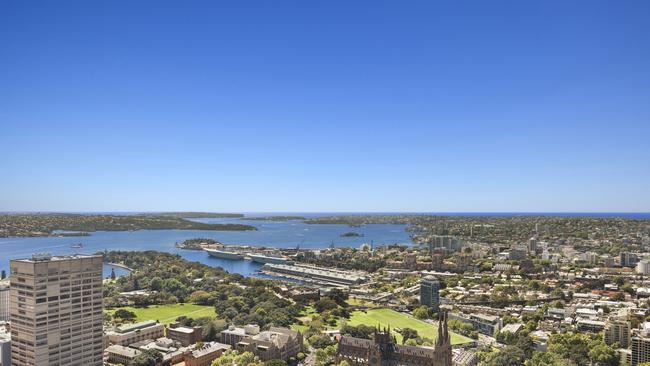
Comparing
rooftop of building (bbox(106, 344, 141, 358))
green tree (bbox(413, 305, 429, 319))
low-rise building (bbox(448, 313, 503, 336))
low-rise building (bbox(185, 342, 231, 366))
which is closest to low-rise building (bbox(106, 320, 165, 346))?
rooftop of building (bbox(106, 344, 141, 358))

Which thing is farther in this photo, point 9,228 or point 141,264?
point 9,228

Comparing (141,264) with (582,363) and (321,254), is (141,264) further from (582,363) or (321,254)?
(582,363)

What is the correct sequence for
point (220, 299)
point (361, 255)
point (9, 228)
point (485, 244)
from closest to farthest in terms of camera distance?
point (220, 299) → point (361, 255) → point (485, 244) → point (9, 228)

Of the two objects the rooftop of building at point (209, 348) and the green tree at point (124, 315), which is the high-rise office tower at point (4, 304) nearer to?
the green tree at point (124, 315)

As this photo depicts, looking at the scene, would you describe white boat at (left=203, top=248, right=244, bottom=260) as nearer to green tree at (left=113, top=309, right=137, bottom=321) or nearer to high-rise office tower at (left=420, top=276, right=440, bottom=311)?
high-rise office tower at (left=420, top=276, right=440, bottom=311)

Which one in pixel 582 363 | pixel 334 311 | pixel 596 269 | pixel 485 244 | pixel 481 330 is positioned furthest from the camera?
pixel 485 244

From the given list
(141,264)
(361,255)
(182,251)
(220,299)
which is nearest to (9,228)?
(182,251)

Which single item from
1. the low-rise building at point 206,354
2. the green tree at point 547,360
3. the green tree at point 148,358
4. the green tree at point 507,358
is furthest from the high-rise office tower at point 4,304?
the green tree at point 547,360
